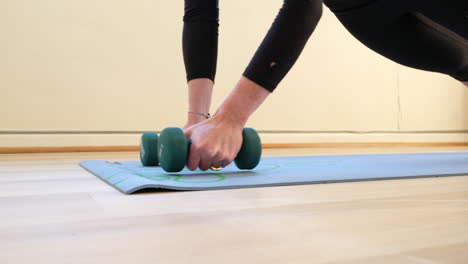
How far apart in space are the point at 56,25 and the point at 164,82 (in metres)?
0.58

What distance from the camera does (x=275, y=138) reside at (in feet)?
8.74

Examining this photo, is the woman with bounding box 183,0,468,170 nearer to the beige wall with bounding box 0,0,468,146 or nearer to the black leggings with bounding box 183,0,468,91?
the black leggings with bounding box 183,0,468,91

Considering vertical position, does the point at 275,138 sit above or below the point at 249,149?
below

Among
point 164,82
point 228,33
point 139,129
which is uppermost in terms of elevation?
point 228,33

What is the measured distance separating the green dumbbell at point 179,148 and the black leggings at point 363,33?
0.13 m

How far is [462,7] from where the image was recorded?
0.92 m

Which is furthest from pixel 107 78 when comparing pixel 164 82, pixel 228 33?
pixel 228 33

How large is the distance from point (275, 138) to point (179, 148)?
1.78 metres

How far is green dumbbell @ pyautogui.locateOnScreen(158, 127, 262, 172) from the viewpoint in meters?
0.92

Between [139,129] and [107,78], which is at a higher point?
[107,78]

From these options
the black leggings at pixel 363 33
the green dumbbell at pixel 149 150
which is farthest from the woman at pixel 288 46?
the green dumbbell at pixel 149 150

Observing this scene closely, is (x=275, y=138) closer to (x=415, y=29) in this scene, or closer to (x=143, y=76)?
(x=143, y=76)

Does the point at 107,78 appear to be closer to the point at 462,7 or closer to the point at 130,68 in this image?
the point at 130,68

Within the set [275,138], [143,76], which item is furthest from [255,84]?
[275,138]
